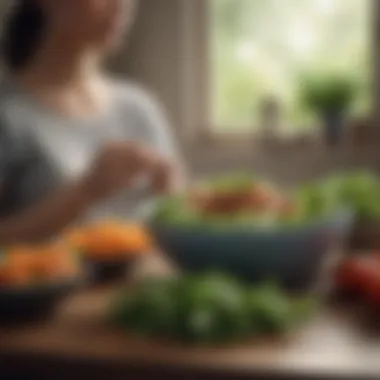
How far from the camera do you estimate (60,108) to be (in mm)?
2082

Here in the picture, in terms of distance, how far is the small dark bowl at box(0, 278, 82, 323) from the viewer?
1187 millimetres

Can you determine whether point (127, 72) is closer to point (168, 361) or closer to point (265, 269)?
point (265, 269)

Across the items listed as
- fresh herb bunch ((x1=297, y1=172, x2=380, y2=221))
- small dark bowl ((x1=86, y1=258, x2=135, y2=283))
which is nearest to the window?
fresh herb bunch ((x1=297, y1=172, x2=380, y2=221))


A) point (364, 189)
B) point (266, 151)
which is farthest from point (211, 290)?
Result: point (266, 151)

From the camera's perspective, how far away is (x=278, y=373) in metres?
1.01

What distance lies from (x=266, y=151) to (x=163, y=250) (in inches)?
62.2

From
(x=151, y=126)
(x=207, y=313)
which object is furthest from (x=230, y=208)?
(x=151, y=126)

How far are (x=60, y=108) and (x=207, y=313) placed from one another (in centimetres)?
107

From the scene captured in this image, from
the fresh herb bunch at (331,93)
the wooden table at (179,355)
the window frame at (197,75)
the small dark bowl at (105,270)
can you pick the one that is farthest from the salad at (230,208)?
the window frame at (197,75)

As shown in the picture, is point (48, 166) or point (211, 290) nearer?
point (211, 290)

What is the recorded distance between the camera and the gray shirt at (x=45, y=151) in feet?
6.46

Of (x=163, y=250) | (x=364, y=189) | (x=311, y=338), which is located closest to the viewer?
(x=311, y=338)

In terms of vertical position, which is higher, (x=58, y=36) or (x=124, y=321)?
(x=58, y=36)

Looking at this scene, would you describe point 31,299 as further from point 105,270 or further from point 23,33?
point 23,33
